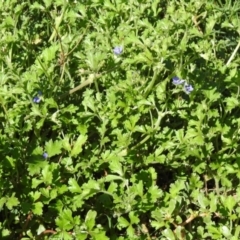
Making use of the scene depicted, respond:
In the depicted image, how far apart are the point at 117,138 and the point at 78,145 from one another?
0.19 m

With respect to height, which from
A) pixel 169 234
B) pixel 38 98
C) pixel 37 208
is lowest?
pixel 169 234

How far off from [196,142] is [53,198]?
0.65 metres

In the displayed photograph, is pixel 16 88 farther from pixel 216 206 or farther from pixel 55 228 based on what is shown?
pixel 216 206

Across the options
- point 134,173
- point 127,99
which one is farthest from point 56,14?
point 134,173

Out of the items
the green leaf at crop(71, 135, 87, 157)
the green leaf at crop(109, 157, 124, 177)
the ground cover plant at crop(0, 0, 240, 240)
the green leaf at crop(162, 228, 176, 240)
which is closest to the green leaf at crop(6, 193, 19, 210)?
the ground cover plant at crop(0, 0, 240, 240)

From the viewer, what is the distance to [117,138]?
2.54 metres

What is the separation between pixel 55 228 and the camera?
8.26ft

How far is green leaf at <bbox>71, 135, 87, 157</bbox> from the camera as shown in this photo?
242 centimetres

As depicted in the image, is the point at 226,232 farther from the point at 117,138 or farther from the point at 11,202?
the point at 11,202

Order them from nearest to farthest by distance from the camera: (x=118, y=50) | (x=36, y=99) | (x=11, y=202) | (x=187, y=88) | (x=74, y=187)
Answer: (x=11, y=202) → (x=74, y=187) → (x=36, y=99) → (x=187, y=88) → (x=118, y=50)

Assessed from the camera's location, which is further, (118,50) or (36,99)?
(118,50)

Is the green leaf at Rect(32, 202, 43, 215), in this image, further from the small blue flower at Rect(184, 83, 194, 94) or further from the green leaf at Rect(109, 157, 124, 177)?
the small blue flower at Rect(184, 83, 194, 94)

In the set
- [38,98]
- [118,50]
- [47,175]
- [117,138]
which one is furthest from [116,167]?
[118,50]

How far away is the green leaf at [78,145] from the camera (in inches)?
95.1
